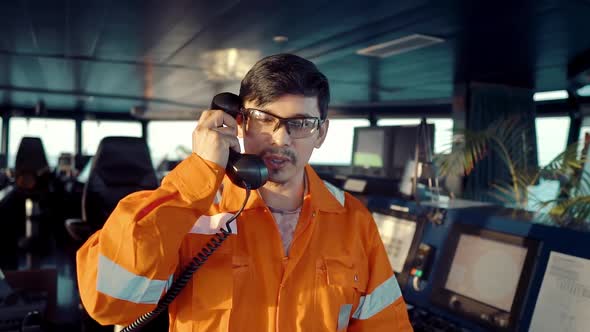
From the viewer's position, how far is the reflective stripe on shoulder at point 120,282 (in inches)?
38.4

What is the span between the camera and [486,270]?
160 cm

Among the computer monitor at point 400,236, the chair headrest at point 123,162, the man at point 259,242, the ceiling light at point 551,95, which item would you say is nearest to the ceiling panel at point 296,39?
the ceiling light at point 551,95

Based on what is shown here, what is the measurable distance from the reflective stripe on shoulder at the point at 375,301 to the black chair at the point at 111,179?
2.59m

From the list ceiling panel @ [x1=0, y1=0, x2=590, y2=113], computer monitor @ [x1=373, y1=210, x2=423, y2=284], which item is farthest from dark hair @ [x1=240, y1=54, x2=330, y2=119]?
ceiling panel @ [x1=0, y1=0, x2=590, y2=113]

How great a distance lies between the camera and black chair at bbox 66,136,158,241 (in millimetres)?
3488

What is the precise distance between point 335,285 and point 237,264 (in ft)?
0.81

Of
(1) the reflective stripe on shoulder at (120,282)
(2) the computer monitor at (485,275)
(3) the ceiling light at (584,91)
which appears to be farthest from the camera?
(3) the ceiling light at (584,91)

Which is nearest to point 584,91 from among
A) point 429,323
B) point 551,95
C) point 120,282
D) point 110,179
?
point 551,95

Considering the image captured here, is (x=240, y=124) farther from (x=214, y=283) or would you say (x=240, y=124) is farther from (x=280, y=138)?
(x=214, y=283)

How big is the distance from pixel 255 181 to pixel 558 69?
587 cm

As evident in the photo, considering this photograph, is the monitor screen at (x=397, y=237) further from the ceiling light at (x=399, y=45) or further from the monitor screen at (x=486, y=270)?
the ceiling light at (x=399, y=45)

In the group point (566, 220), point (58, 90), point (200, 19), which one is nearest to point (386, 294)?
point (566, 220)

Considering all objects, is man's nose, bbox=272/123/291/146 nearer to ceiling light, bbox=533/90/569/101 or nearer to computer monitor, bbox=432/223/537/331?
computer monitor, bbox=432/223/537/331

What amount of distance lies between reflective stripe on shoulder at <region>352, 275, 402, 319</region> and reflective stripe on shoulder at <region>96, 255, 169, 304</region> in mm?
545
